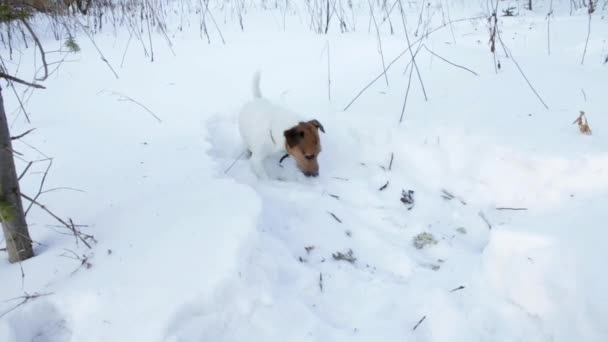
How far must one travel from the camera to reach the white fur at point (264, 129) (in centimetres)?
280

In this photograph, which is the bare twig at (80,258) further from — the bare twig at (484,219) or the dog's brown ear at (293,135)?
the bare twig at (484,219)

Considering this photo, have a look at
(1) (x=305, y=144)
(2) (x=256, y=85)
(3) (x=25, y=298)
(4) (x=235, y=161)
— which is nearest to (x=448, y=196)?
(1) (x=305, y=144)

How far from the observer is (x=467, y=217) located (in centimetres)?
244

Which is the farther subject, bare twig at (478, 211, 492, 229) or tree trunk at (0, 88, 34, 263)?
bare twig at (478, 211, 492, 229)

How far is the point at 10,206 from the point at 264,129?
149cm

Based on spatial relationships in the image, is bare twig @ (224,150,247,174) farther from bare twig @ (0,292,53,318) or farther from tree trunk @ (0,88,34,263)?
bare twig @ (0,292,53,318)

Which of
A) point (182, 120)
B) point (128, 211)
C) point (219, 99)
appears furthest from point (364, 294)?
point (219, 99)

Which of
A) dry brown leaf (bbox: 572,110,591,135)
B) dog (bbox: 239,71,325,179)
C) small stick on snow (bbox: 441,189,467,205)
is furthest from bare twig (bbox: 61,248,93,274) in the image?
dry brown leaf (bbox: 572,110,591,135)

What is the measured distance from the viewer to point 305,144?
273 cm

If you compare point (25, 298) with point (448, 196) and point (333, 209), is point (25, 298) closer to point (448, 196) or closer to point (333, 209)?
point (333, 209)

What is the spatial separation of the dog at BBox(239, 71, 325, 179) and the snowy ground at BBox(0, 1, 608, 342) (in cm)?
14

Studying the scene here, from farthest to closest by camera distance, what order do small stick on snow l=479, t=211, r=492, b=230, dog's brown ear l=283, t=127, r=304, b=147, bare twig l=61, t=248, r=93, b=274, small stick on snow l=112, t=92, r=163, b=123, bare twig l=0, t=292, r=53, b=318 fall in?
small stick on snow l=112, t=92, r=163, b=123, dog's brown ear l=283, t=127, r=304, b=147, small stick on snow l=479, t=211, r=492, b=230, bare twig l=61, t=248, r=93, b=274, bare twig l=0, t=292, r=53, b=318

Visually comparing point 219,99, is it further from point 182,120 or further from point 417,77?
point 417,77

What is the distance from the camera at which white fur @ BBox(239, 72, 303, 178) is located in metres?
2.80
